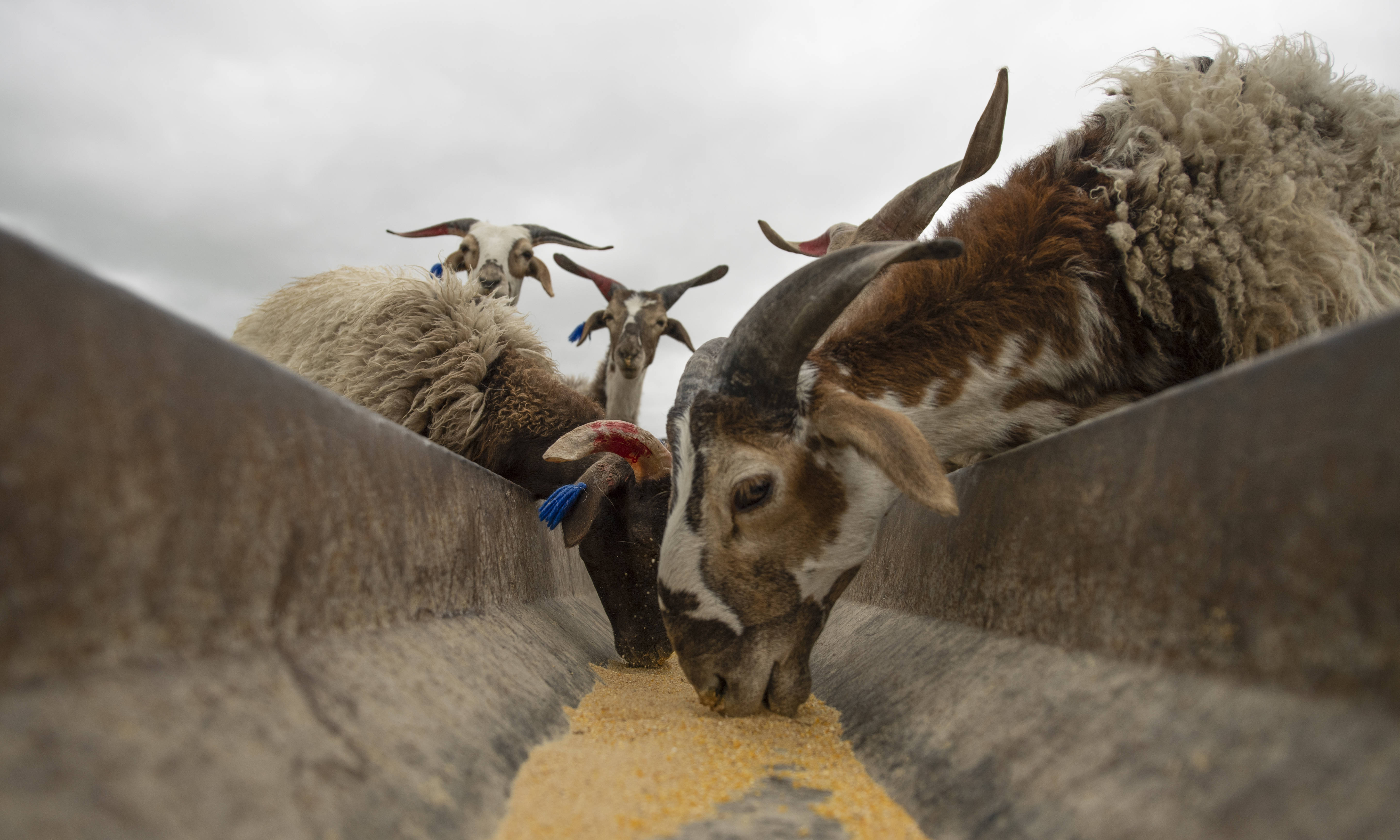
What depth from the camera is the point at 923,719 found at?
2.24m

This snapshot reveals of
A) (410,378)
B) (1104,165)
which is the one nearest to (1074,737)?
(1104,165)

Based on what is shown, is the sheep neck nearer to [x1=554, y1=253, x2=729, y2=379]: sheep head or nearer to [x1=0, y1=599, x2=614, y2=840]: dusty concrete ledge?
[x1=554, y1=253, x2=729, y2=379]: sheep head

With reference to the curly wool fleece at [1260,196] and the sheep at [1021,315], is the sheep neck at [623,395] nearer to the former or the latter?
the sheep at [1021,315]

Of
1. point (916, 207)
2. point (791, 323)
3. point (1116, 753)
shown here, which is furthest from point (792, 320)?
point (1116, 753)

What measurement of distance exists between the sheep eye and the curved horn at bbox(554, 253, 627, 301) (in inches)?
329

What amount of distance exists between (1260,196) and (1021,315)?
1.05 m

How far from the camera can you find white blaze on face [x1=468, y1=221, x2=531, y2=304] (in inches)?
374

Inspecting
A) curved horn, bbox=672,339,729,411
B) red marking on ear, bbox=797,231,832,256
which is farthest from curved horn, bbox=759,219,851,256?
curved horn, bbox=672,339,729,411

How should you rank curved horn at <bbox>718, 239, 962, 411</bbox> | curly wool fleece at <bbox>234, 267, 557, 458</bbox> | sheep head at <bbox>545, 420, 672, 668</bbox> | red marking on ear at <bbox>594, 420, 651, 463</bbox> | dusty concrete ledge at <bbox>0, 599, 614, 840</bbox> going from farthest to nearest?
curly wool fleece at <bbox>234, 267, 557, 458</bbox>
red marking on ear at <bbox>594, 420, 651, 463</bbox>
sheep head at <bbox>545, 420, 672, 668</bbox>
curved horn at <bbox>718, 239, 962, 411</bbox>
dusty concrete ledge at <bbox>0, 599, 614, 840</bbox>

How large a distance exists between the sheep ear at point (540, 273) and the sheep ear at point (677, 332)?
1489 mm

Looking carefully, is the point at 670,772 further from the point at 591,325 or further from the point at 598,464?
the point at 591,325

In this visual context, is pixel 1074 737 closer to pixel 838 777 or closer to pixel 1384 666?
pixel 1384 666

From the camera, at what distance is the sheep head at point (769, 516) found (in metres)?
2.90

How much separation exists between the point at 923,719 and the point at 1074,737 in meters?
0.70
